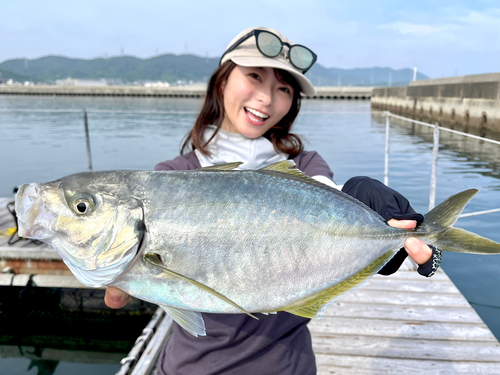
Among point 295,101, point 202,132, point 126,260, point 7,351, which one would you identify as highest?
point 295,101

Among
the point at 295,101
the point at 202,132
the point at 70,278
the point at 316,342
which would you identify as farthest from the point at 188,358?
the point at 70,278

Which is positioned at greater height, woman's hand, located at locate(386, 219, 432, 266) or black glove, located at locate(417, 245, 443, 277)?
woman's hand, located at locate(386, 219, 432, 266)

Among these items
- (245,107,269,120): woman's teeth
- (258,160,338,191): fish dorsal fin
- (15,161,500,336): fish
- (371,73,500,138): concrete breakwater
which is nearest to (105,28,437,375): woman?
(245,107,269,120): woman's teeth

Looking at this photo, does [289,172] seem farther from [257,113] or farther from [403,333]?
[403,333]

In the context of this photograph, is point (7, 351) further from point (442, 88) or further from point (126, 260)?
point (442, 88)

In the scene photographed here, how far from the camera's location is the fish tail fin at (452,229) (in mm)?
1541

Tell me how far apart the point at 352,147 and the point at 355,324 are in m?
21.1

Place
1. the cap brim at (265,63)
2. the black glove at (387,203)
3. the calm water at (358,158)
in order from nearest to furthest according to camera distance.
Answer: the black glove at (387,203), the cap brim at (265,63), the calm water at (358,158)

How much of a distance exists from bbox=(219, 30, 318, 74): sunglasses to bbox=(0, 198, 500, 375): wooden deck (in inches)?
115

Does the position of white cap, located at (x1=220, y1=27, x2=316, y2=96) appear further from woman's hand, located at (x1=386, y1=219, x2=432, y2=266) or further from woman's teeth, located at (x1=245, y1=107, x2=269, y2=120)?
woman's hand, located at (x1=386, y1=219, x2=432, y2=266)

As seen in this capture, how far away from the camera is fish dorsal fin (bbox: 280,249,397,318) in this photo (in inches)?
62.0

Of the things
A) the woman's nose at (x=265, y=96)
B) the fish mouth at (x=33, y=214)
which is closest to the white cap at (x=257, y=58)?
the woman's nose at (x=265, y=96)

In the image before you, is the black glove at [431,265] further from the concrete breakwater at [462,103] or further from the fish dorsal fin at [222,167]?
the concrete breakwater at [462,103]

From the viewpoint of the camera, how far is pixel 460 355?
367 centimetres
